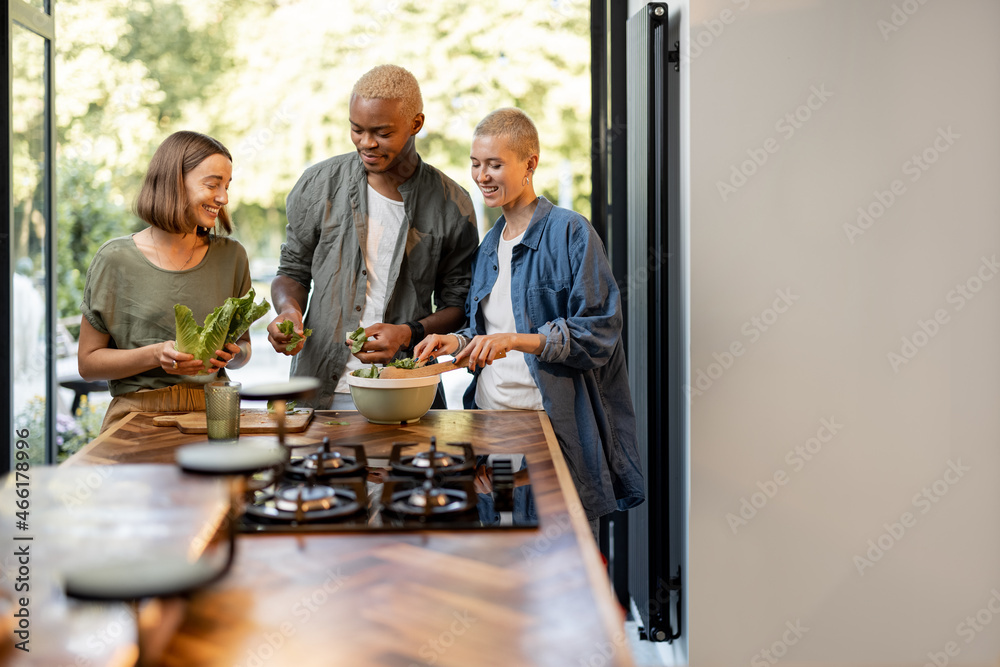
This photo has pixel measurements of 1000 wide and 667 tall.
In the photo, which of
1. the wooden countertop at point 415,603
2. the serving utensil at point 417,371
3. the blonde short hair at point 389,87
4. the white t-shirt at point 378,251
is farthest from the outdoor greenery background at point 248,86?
the wooden countertop at point 415,603

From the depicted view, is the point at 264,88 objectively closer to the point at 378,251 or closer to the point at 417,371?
the point at 378,251

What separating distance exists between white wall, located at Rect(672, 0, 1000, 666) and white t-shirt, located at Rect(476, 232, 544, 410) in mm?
553

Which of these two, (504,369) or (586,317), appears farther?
(504,369)

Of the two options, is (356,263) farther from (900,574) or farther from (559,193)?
(900,574)

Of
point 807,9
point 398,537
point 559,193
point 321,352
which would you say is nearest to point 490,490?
point 398,537

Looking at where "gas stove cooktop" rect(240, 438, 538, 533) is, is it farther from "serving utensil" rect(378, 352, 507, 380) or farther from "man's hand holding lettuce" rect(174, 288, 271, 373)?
"man's hand holding lettuce" rect(174, 288, 271, 373)

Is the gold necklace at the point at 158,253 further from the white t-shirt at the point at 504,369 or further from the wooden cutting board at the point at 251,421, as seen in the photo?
the white t-shirt at the point at 504,369

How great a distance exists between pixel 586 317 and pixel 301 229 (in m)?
1.00

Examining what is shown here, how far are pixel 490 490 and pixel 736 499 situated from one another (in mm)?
1399

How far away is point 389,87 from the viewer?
102 inches

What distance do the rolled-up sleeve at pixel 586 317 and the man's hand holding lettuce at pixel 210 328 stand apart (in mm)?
737

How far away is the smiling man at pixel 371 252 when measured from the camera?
2.75 meters

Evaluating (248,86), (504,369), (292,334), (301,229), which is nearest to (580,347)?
(504,369)

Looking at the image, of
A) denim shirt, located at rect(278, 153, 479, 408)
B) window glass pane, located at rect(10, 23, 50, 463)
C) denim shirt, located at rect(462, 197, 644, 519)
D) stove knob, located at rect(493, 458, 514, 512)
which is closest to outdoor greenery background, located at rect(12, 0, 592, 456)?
window glass pane, located at rect(10, 23, 50, 463)
